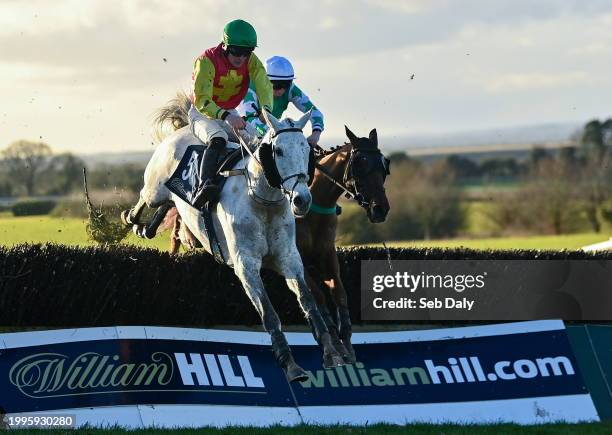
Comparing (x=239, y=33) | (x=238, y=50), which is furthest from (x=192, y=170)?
(x=239, y=33)

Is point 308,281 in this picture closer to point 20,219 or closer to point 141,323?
point 141,323

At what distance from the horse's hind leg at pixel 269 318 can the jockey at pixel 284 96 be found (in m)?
1.70

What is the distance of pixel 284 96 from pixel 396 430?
327 cm

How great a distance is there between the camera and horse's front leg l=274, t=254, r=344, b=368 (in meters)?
7.82

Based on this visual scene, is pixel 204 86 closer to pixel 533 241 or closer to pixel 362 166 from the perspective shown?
pixel 362 166

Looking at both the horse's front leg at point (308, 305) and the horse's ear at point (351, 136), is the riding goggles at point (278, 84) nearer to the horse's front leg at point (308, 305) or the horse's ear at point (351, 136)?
the horse's ear at point (351, 136)

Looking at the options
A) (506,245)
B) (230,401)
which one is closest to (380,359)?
(230,401)

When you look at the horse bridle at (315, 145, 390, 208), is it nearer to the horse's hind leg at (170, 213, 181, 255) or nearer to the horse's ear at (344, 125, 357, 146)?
the horse's ear at (344, 125, 357, 146)

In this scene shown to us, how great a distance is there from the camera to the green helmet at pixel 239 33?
28.8ft

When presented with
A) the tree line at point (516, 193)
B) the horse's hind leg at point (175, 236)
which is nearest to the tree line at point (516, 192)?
the tree line at point (516, 193)

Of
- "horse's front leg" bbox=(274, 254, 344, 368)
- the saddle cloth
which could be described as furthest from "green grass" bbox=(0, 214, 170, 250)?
"horse's front leg" bbox=(274, 254, 344, 368)

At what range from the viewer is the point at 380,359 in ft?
31.5

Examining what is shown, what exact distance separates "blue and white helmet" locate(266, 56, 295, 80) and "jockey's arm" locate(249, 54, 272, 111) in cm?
64

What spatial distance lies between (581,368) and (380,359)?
1838 mm
